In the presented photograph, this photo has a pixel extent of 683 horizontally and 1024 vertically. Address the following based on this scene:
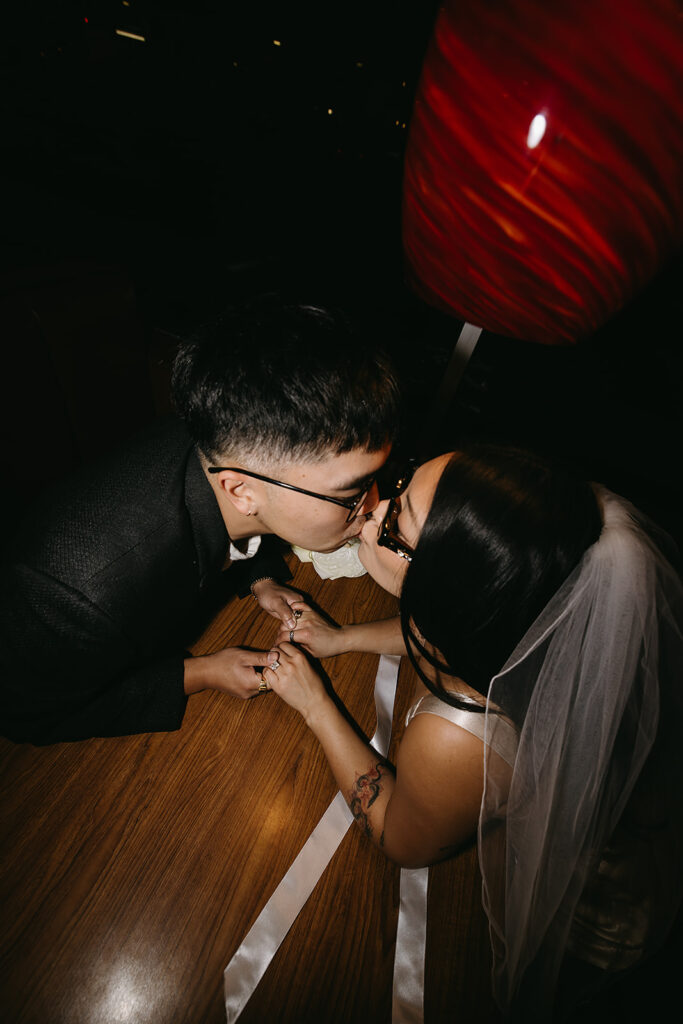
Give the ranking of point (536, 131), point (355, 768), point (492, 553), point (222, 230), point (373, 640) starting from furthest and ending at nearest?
1. point (222, 230)
2. point (373, 640)
3. point (355, 768)
4. point (492, 553)
5. point (536, 131)

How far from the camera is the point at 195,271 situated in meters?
2.92

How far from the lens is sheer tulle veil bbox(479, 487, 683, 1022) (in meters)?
0.96

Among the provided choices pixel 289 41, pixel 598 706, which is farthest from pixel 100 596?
pixel 289 41

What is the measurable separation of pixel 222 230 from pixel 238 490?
285 cm

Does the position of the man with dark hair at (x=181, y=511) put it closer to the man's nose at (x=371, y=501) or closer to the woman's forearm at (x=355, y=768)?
the man's nose at (x=371, y=501)

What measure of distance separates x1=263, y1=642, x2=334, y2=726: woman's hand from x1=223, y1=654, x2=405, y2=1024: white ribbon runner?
254mm

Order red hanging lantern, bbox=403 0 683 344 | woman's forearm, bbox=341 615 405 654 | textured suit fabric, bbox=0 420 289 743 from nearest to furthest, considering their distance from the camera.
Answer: red hanging lantern, bbox=403 0 683 344
textured suit fabric, bbox=0 420 289 743
woman's forearm, bbox=341 615 405 654

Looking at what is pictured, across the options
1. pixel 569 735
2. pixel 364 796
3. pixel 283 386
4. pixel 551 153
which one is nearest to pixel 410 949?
pixel 364 796

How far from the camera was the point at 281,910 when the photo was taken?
1028 mm

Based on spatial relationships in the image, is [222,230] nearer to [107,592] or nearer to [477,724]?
[107,592]

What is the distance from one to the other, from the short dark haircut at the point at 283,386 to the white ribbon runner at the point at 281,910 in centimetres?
106

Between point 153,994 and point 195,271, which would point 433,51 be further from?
point 195,271

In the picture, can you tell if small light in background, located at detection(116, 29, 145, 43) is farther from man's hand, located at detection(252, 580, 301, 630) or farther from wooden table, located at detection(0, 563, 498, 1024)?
wooden table, located at detection(0, 563, 498, 1024)

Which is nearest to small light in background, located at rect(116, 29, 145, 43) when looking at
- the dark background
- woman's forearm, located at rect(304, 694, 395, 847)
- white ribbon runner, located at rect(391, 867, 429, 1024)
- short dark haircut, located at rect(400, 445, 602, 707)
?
the dark background
